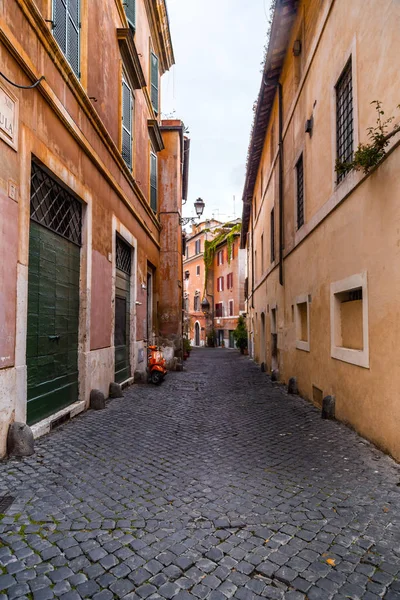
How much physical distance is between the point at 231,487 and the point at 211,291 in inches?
1577

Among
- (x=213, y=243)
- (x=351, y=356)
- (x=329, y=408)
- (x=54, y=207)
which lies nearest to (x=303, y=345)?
(x=329, y=408)

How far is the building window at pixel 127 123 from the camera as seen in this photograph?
990cm

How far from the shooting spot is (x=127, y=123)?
10258 millimetres

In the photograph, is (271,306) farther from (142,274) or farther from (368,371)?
(368,371)

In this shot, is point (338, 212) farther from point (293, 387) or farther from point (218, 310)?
point (218, 310)

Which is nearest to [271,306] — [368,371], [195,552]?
[368,371]

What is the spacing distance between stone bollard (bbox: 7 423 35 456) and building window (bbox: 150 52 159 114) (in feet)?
43.1

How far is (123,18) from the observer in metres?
9.48

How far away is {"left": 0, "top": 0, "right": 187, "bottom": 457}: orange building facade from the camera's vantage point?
4484 millimetres

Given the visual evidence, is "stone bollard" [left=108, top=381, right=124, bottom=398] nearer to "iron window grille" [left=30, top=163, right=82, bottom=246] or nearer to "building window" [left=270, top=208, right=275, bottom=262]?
"iron window grille" [left=30, top=163, right=82, bottom=246]

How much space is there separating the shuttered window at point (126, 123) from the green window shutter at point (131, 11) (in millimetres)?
1921

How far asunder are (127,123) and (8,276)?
715 cm

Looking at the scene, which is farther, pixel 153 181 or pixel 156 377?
pixel 153 181

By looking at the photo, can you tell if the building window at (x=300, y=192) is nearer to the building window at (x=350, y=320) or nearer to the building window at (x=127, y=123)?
the building window at (x=350, y=320)
